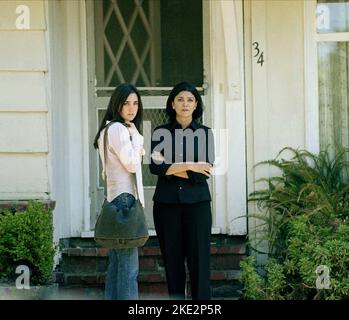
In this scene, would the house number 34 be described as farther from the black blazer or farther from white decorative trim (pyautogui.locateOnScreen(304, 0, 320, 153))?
the black blazer

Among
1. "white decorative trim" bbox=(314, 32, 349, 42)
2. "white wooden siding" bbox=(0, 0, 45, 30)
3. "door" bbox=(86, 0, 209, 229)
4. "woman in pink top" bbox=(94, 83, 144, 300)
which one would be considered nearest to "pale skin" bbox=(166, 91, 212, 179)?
"woman in pink top" bbox=(94, 83, 144, 300)

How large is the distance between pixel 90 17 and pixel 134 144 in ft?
7.99

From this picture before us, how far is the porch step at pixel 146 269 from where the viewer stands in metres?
7.58

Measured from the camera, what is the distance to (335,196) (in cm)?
738

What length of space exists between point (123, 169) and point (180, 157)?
60 cm

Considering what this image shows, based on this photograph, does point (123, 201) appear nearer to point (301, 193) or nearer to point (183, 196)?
point (183, 196)

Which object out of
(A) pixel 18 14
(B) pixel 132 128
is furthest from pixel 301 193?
(A) pixel 18 14

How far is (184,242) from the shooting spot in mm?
6488

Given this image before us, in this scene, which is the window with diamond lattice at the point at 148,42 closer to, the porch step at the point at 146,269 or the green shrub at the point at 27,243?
the porch step at the point at 146,269

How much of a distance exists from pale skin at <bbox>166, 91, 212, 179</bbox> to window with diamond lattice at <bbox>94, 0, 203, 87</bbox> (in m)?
1.71

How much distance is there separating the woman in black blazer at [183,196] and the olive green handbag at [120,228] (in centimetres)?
41

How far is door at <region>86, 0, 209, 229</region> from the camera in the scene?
820cm
